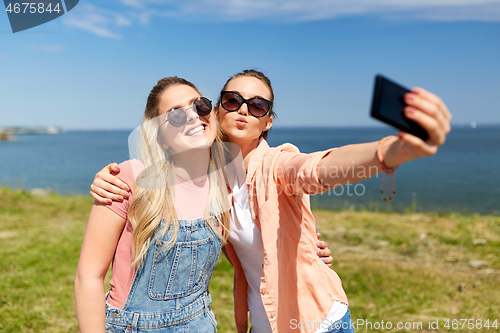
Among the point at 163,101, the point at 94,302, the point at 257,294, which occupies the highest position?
the point at 163,101

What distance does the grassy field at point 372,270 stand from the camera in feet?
14.8

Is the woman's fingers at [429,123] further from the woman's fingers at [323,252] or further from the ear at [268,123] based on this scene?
the ear at [268,123]

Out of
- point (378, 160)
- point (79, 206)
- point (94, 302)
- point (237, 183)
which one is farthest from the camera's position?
point (79, 206)

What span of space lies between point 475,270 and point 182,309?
583 centimetres

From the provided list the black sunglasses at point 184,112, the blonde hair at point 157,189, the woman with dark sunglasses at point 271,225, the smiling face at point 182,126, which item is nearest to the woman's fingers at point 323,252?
the woman with dark sunglasses at point 271,225

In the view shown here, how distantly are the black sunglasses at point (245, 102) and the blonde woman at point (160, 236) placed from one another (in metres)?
0.16

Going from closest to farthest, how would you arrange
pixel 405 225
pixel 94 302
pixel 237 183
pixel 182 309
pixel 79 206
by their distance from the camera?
pixel 94 302
pixel 182 309
pixel 237 183
pixel 405 225
pixel 79 206

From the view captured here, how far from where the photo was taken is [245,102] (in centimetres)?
259

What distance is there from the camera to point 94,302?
2.07 meters

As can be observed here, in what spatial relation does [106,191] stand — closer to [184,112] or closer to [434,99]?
[184,112]

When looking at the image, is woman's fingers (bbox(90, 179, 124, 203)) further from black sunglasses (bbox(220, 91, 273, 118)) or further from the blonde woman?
black sunglasses (bbox(220, 91, 273, 118))

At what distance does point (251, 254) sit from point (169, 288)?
2.06ft

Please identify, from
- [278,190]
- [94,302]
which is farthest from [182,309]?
[278,190]

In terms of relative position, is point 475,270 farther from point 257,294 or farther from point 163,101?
point 163,101
